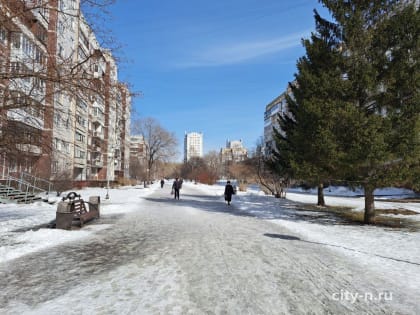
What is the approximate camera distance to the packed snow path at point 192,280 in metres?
4.29

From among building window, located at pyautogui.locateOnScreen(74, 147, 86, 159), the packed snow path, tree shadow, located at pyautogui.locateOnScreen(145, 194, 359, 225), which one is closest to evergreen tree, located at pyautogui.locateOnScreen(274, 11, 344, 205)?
tree shadow, located at pyautogui.locateOnScreen(145, 194, 359, 225)

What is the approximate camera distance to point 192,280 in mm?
5328

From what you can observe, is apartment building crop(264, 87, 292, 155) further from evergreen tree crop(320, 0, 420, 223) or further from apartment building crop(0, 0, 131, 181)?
apartment building crop(0, 0, 131, 181)

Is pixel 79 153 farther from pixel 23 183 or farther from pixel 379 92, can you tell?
pixel 379 92

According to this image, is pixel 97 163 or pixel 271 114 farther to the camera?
pixel 271 114

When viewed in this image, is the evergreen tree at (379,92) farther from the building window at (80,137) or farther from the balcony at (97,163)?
the balcony at (97,163)

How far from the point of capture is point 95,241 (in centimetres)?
877

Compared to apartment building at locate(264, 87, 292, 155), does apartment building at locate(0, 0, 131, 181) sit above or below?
below

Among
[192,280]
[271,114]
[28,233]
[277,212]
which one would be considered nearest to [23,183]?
[28,233]

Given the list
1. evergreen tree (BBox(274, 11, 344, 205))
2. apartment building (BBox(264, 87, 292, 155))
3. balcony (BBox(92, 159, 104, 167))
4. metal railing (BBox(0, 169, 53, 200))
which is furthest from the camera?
apartment building (BBox(264, 87, 292, 155))

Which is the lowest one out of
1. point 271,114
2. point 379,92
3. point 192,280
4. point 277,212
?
point 277,212

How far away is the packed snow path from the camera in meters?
4.29

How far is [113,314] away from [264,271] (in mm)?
3002

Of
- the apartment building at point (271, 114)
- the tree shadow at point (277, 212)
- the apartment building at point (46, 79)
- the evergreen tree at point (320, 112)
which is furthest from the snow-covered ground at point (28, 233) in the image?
the apartment building at point (271, 114)
